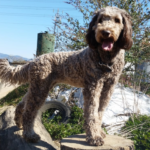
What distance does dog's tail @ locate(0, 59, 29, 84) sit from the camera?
3.40 meters

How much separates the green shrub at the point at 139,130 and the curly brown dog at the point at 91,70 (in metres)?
1.87

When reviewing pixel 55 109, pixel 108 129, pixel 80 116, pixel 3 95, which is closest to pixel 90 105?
pixel 108 129

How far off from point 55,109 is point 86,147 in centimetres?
359

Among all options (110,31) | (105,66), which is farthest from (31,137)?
(110,31)

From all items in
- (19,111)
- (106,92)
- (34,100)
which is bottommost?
(19,111)

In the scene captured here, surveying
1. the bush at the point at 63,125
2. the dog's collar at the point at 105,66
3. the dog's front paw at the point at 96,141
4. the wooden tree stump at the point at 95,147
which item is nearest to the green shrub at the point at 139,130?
the bush at the point at 63,125

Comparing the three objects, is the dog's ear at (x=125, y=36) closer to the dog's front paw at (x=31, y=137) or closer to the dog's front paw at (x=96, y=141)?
the dog's front paw at (x=96, y=141)

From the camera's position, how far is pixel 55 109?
6070 mm

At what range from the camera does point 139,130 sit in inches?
188

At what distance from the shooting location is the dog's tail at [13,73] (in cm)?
340

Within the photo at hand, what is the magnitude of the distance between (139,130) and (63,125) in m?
1.99

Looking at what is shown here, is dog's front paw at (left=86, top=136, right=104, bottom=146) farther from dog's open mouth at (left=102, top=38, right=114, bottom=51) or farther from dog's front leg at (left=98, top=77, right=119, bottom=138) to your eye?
dog's open mouth at (left=102, top=38, right=114, bottom=51)

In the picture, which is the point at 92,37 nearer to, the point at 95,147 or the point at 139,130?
the point at 95,147

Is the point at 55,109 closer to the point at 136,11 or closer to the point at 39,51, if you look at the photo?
the point at 39,51
